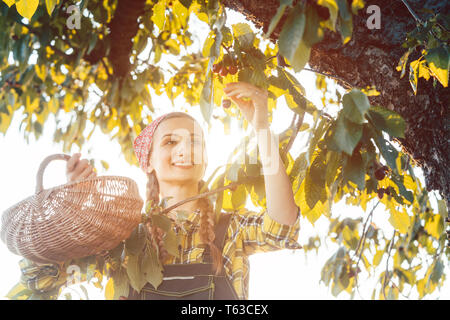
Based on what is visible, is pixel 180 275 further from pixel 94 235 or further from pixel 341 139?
pixel 341 139

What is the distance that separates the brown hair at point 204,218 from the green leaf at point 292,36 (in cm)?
66

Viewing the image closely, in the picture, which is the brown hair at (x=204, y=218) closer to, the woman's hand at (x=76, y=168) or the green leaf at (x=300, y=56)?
the woman's hand at (x=76, y=168)

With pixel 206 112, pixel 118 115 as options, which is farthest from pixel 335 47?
pixel 118 115

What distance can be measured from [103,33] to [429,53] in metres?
1.87

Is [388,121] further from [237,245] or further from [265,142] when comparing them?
[237,245]

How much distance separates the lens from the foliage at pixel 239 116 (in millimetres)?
851

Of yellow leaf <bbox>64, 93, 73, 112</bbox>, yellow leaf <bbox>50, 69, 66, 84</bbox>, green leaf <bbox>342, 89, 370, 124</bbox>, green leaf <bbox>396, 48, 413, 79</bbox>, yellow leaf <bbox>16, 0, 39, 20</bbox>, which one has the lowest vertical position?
green leaf <bbox>342, 89, 370, 124</bbox>

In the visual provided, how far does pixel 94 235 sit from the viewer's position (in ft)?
3.51

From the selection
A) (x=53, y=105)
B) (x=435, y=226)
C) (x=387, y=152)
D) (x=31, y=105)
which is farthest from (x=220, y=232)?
(x=31, y=105)

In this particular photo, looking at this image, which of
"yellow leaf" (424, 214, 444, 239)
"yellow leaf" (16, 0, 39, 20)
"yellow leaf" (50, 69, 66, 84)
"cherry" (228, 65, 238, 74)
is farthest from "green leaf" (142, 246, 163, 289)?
"yellow leaf" (50, 69, 66, 84)

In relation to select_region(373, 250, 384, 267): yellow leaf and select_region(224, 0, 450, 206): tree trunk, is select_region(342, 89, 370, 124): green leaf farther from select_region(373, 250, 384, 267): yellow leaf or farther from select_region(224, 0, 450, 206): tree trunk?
select_region(373, 250, 384, 267): yellow leaf

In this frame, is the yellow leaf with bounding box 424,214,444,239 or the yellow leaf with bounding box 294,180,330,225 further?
the yellow leaf with bounding box 424,214,444,239

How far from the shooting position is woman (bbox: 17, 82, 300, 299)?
1.09 m

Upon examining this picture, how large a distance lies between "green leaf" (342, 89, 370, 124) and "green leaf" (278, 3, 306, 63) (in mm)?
156
